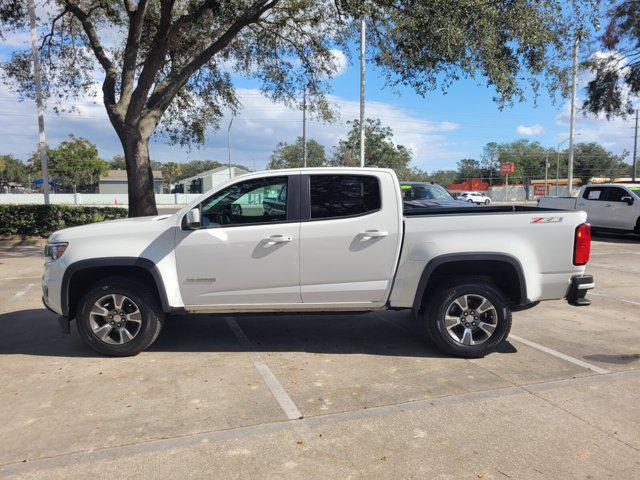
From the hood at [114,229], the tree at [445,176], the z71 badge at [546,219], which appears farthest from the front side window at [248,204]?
the tree at [445,176]

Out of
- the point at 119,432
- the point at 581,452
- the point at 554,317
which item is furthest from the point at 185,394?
the point at 554,317

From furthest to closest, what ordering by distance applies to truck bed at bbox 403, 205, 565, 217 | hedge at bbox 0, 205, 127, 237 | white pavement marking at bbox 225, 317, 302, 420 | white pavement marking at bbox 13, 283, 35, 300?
hedge at bbox 0, 205, 127, 237 < white pavement marking at bbox 13, 283, 35, 300 < truck bed at bbox 403, 205, 565, 217 < white pavement marking at bbox 225, 317, 302, 420

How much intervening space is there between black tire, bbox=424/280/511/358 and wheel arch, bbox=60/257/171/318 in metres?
2.64

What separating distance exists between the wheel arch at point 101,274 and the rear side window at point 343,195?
166cm

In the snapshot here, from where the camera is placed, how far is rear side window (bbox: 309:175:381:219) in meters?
4.93

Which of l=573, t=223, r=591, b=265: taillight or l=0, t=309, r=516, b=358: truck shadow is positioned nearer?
l=573, t=223, r=591, b=265: taillight

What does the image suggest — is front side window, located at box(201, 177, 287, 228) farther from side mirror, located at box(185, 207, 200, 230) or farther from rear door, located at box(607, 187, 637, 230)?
rear door, located at box(607, 187, 637, 230)

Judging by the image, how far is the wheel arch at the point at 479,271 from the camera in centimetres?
475

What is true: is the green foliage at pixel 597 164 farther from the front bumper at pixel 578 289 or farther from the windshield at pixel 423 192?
the front bumper at pixel 578 289

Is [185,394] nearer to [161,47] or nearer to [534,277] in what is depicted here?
[534,277]

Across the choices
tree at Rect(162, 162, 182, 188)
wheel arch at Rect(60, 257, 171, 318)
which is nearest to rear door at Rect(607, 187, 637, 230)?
wheel arch at Rect(60, 257, 171, 318)

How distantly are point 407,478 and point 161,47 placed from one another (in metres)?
11.2

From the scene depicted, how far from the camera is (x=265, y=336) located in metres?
5.76

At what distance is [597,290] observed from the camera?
850 centimetres
